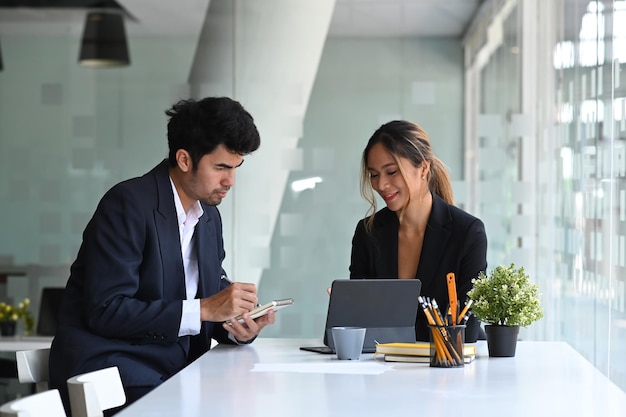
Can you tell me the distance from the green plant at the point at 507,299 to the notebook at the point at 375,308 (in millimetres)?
182

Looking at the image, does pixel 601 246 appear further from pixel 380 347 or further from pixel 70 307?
pixel 70 307

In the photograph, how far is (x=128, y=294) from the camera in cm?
254

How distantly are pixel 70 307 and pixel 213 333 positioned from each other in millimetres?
474

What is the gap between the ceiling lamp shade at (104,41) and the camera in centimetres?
520

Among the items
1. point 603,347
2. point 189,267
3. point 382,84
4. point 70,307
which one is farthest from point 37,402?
point 382,84

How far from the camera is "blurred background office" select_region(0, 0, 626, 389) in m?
5.04

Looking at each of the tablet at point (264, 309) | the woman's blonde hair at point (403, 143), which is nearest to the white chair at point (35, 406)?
the tablet at point (264, 309)

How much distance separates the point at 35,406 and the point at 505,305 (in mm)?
1276

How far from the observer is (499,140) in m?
5.05

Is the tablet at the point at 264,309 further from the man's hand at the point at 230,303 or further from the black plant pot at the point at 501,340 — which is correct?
the black plant pot at the point at 501,340

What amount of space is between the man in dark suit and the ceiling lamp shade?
2555 millimetres

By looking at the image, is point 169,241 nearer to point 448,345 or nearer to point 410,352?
point 410,352

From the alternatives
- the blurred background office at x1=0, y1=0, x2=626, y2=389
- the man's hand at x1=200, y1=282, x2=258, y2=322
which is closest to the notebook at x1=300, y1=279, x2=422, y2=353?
the man's hand at x1=200, y1=282, x2=258, y2=322

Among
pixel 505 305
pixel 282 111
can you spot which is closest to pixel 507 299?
pixel 505 305
